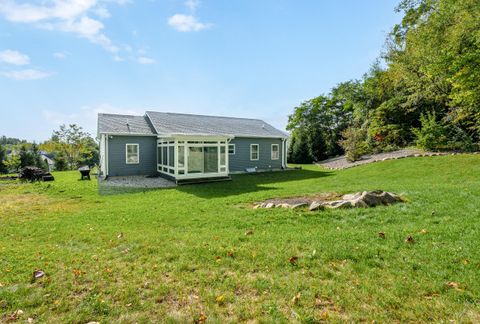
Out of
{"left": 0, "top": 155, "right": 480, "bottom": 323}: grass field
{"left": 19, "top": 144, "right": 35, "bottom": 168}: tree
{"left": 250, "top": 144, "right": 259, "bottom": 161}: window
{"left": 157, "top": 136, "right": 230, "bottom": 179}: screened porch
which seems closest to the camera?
{"left": 0, "top": 155, "right": 480, "bottom": 323}: grass field

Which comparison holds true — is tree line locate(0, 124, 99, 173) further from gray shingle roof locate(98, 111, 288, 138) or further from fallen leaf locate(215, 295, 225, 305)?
fallen leaf locate(215, 295, 225, 305)

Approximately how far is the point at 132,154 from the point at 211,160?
507cm

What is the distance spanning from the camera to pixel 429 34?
50.8 ft

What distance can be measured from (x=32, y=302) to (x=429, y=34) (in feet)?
68.6

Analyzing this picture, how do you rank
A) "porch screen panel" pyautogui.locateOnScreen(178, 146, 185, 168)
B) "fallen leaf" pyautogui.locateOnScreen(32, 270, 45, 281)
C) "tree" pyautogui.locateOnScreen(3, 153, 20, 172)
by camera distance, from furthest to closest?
"tree" pyautogui.locateOnScreen(3, 153, 20, 172), "porch screen panel" pyautogui.locateOnScreen(178, 146, 185, 168), "fallen leaf" pyautogui.locateOnScreen(32, 270, 45, 281)

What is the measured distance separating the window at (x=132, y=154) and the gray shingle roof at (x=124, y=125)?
0.86 metres

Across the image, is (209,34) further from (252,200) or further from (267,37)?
(252,200)

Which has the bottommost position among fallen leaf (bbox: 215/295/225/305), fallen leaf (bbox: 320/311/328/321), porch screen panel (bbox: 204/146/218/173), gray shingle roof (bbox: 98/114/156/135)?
fallen leaf (bbox: 215/295/225/305)

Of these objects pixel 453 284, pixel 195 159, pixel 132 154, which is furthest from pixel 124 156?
pixel 453 284

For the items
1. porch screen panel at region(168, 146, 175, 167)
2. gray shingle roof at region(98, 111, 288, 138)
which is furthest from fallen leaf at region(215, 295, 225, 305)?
gray shingle roof at region(98, 111, 288, 138)

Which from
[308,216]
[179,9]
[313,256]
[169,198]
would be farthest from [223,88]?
[313,256]

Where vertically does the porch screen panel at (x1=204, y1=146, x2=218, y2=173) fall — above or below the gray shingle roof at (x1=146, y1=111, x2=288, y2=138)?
below

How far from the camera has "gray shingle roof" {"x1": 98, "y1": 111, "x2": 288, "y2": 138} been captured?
15528mm

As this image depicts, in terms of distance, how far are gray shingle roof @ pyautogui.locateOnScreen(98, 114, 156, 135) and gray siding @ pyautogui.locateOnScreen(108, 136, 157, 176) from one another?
1.19 feet
